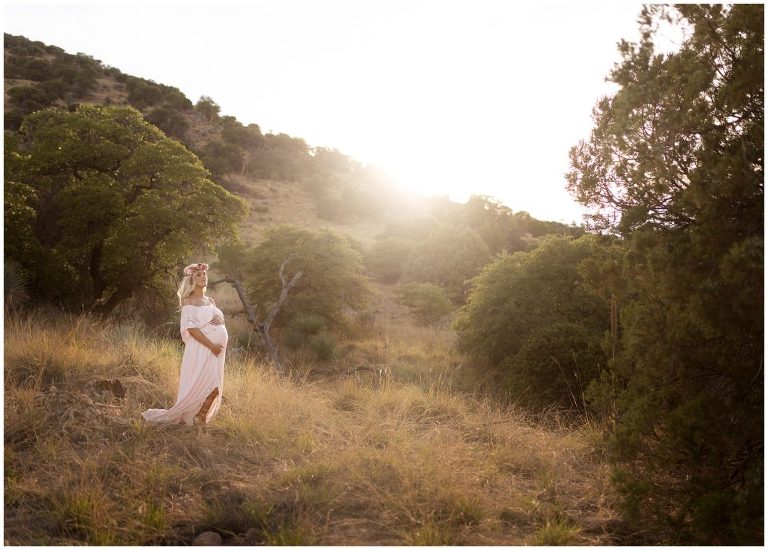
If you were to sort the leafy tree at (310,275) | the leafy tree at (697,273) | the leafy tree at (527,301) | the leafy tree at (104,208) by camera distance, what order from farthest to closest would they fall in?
1. the leafy tree at (310,275)
2. the leafy tree at (104,208)
3. the leafy tree at (527,301)
4. the leafy tree at (697,273)

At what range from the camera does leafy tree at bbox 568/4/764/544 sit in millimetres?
4059

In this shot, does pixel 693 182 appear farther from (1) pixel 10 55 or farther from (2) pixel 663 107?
(1) pixel 10 55

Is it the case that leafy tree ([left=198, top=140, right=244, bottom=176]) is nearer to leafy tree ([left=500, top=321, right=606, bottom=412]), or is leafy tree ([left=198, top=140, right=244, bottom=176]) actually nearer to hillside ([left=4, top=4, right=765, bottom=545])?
hillside ([left=4, top=4, right=765, bottom=545])

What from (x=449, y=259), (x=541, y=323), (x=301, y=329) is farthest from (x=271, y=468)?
(x=449, y=259)

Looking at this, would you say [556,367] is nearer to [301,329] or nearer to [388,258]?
[301,329]

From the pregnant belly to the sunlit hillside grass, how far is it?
3.16 ft

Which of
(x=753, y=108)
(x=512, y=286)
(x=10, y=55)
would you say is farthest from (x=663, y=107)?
(x=10, y=55)

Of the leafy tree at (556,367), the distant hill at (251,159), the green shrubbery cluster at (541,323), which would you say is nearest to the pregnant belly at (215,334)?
the leafy tree at (556,367)

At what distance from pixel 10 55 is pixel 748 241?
2097 inches

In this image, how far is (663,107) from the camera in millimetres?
5195

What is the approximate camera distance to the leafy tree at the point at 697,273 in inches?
160

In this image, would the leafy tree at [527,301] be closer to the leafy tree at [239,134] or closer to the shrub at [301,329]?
the shrub at [301,329]

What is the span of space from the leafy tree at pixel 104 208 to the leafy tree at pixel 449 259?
14978mm

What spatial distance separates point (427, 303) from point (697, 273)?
1930 centimetres
